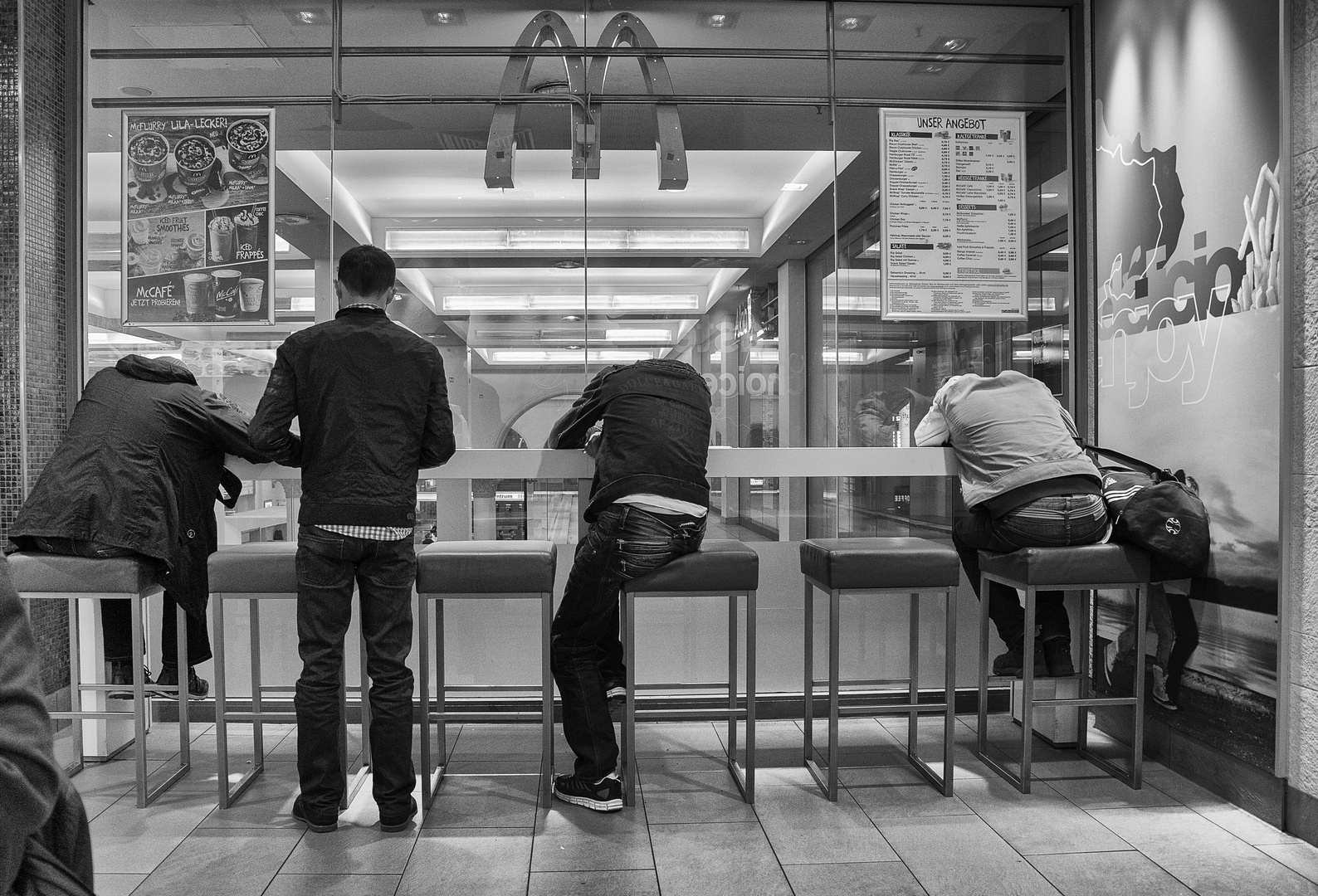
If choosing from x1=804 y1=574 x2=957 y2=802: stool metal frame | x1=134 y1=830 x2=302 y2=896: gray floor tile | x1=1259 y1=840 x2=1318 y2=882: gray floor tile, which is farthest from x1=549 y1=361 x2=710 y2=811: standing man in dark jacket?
x1=1259 y1=840 x2=1318 y2=882: gray floor tile

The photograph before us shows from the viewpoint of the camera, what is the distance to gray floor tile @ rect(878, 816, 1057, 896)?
7.39 ft

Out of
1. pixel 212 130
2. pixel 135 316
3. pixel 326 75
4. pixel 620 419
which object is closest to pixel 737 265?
pixel 620 419

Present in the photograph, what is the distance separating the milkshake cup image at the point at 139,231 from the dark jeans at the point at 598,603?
7.84 feet

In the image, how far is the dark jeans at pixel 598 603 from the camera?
2.67 meters

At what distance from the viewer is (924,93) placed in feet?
12.6

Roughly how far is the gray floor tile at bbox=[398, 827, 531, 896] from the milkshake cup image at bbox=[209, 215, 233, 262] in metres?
2.51

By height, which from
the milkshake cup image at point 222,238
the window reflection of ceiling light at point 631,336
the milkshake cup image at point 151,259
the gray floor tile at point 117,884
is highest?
the milkshake cup image at point 222,238

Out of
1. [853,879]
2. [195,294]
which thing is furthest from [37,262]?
[853,879]

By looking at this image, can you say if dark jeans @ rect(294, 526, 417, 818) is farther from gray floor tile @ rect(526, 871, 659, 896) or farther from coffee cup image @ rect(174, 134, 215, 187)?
coffee cup image @ rect(174, 134, 215, 187)

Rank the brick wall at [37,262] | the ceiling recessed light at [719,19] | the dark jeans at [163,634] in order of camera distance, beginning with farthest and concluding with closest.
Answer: the ceiling recessed light at [719,19], the brick wall at [37,262], the dark jeans at [163,634]

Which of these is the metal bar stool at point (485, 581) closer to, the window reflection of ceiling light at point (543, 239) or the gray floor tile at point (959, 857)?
the gray floor tile at point (959, 857)

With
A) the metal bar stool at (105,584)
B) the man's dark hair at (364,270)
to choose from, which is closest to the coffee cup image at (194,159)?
the man's dark hair at (364,270)

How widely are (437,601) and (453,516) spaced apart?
1.04 meters

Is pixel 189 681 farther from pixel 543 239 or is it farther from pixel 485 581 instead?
pixel 543 239
